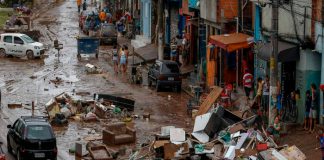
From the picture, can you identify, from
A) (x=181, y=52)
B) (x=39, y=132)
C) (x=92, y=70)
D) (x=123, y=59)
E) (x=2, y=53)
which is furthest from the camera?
(x=2, y=53)

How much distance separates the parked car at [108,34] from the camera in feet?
228

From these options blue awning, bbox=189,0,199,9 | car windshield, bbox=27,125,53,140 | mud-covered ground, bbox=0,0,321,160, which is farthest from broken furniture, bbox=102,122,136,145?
blue awning, bbox=189,0,199,9

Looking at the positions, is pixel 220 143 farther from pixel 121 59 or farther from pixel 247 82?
pixel 121 59

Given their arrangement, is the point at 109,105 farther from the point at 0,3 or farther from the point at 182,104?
the point at 0,3

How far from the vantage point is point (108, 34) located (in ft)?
230

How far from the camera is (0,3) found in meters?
105

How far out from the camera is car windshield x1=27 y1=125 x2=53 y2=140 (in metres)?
27.8

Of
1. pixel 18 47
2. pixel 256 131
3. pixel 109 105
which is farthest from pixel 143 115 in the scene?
pixel 18 47

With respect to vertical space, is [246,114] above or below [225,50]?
below

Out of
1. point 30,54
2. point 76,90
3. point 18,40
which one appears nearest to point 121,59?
point 76,90

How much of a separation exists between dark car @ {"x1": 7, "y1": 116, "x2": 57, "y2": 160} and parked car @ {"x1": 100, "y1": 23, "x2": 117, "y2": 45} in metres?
41.0

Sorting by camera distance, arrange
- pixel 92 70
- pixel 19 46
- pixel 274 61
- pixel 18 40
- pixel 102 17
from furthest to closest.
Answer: pixel 102 17 → pixel 18 40 → pixel 19 46 → pixel 92 70 → pixel 274 61

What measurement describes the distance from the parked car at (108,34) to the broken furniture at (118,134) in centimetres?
3752

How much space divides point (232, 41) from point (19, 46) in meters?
22.0
